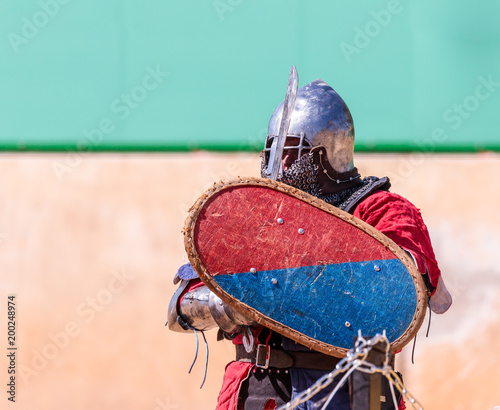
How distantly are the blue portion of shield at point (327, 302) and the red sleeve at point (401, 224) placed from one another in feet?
0.62

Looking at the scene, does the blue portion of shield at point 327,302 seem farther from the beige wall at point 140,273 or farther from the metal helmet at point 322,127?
the beige wall at point 140,273

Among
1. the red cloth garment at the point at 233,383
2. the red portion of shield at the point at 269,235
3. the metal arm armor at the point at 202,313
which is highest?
the red portion of shield at the point at 269,235

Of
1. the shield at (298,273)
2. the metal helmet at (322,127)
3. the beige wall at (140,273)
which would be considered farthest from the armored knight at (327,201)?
the beige wall at (140,273)

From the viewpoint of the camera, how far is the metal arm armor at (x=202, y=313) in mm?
2773

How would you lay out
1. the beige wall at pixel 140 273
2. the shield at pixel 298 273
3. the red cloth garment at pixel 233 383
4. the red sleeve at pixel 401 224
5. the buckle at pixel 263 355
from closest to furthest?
the shield at pixel 298 273 → the red sleeve at pixel 401 224 → the buckle at pixel 263 355 → the red cloth garment at pixel 233 383 → the beige wall at pixel 140 273

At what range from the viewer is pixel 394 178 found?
18.4 feet

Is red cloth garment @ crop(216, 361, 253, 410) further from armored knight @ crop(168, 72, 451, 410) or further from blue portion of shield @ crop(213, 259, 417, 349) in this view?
blue portion of shield @ crop(213, 259, 417, 349)

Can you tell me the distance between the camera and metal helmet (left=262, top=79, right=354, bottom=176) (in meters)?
3.09

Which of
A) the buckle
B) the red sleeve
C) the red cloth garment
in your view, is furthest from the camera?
the red cloth garment

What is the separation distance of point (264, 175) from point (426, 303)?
85 cm

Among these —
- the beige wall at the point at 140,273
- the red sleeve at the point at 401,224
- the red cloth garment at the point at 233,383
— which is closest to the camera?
the red sleeve at the point at 401,224

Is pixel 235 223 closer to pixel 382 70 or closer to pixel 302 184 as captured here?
pixel 302 184

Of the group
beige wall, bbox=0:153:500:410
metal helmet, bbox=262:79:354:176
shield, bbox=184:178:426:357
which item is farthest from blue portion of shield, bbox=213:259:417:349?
beige wall, bbox=0:153:500:410

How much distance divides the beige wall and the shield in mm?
2920
